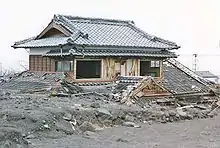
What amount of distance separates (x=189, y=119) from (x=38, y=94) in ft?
25.3

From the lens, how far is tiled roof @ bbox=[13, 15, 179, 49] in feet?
79.2

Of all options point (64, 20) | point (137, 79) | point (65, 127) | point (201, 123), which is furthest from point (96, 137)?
point (64, 20)

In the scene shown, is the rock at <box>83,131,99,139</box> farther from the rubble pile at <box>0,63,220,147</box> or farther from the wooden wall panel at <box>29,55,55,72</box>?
the wooden wall panel at <box>29,55,55,72</box>

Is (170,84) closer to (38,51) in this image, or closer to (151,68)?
(151,68)

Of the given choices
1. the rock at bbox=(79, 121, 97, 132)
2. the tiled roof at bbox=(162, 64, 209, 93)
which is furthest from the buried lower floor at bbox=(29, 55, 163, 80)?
the rock at bbox=(79, 121, 97, 132)

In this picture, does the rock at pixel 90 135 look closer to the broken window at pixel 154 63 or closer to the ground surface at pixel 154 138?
the ground surface at pixel 154 138

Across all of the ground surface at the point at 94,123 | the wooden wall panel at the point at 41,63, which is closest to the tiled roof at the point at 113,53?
the wooden wall panel at the point at 41,63

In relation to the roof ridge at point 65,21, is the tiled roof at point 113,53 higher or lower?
lower

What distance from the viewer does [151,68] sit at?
89.6 ft

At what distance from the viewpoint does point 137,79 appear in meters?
22.4

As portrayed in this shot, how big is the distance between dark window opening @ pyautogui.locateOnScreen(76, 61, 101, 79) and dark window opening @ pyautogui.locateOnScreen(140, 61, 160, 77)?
11.5 ft

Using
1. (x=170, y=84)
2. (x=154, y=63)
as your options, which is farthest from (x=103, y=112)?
(x=154, y=63)

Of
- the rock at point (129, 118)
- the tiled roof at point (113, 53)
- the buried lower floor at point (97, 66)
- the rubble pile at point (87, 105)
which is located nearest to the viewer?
the rubble pile at point (87, 105)

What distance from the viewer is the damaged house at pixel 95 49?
77.0 ft
